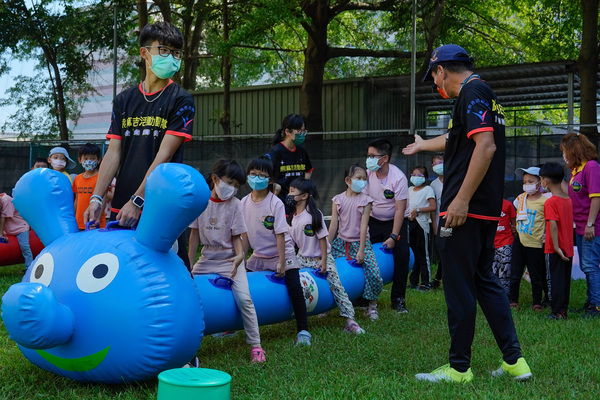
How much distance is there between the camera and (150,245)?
3631 millimetres

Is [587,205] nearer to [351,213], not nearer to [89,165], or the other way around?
[351,213]

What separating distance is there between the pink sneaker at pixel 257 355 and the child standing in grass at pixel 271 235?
0.57m

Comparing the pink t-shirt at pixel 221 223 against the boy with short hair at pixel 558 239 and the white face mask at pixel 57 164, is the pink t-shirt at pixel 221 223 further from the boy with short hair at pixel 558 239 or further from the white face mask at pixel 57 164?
the white face mask at pixel 57 164

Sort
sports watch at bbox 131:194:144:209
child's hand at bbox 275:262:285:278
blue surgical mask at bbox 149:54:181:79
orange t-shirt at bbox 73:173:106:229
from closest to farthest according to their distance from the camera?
sports watch at bbox 131:194:144:209, blue surgical mask at bbox 149:54:181:79, child's hand at bbox 275:262:285:278, orange t-shirt at bbox 73:173:106:229

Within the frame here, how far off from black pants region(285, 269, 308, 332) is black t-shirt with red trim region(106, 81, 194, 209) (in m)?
1.65

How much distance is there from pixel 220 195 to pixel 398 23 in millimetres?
12362

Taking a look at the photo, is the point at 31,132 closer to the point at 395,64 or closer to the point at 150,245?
the point at 395,64

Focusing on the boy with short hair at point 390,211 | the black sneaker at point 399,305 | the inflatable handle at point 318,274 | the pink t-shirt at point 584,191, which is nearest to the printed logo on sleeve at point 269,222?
the inflatable handle at point 318,274

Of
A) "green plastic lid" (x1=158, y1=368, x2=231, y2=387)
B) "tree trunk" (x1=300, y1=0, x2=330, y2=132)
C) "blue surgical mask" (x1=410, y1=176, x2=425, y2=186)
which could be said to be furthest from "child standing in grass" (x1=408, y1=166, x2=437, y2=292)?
"tree trunk" (x1=300, y1=0, x2=330, y2=132)

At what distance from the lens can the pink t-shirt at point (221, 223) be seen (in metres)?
4.74

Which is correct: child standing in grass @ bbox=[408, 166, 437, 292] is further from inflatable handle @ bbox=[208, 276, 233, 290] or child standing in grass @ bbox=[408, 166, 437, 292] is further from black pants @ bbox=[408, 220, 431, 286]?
inflatable handle @ bbox=[208, 276, 233, 290]

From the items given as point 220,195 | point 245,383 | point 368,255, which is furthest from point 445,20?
point 245,383

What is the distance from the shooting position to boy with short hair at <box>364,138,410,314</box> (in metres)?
6.75

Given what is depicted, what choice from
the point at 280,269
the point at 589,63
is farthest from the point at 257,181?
the point at 589,63
